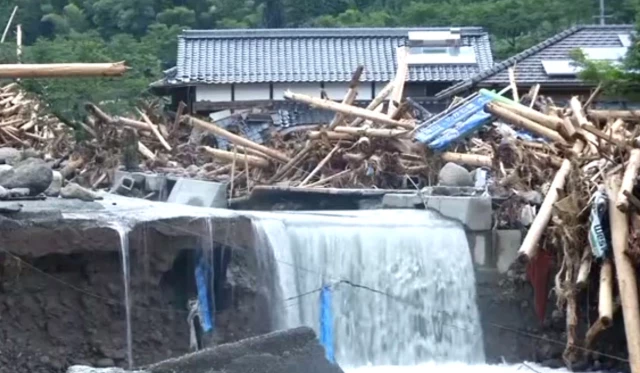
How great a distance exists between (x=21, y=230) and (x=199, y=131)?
26.8 feet

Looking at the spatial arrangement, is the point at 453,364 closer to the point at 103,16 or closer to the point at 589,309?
the point at 589,309

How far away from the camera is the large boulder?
6.75 metres

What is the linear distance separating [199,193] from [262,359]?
41.1ft

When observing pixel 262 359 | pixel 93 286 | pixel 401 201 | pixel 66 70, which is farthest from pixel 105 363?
pixel 262 359

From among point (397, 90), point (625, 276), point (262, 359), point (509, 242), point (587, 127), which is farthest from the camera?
point (397, 90)

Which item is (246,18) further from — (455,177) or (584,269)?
(584,269)

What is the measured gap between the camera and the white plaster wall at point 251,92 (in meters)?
31.6

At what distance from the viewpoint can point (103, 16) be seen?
43062 mm

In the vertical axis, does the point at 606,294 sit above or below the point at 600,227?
below

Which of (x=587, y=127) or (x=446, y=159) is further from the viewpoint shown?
(x=446, y=159)

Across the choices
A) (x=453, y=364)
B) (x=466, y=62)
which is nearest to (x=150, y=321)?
(x=453, y=364)

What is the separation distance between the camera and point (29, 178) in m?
15.9

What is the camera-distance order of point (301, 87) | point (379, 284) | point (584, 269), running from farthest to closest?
point (301, 87)
point (379, 284)
point (584, 269)

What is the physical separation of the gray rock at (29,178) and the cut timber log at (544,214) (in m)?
5.47
